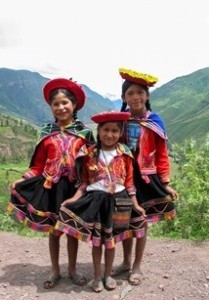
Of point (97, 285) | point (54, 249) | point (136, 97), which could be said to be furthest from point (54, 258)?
point (136, 97)

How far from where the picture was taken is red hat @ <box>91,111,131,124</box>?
176 inches

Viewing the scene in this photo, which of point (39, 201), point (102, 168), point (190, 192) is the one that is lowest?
point (190, 192)

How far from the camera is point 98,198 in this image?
458 centimetres

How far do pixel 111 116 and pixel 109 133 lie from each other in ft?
0.62

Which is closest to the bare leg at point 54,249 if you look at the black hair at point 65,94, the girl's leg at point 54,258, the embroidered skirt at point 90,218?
the girl's leg at point 54,258

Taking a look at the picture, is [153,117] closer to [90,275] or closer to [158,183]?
[158,183]

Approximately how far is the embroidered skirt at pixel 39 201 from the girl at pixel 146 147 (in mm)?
818

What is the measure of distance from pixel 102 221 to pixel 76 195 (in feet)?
1.34

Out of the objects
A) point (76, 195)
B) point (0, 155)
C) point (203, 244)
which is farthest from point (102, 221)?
point (0, 155)

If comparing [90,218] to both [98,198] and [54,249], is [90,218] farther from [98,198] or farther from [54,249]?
[54,249]

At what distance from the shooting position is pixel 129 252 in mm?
5367

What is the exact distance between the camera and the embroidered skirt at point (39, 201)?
478 centimetres

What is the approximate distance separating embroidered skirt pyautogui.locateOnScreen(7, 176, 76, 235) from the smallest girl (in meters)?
0.18

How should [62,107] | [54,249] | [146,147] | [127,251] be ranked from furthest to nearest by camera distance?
[127,251], [54,249], [146,147], [62,107]
